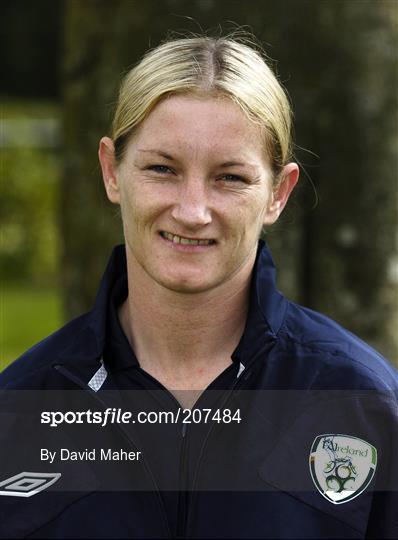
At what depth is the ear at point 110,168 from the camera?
2.91 meters

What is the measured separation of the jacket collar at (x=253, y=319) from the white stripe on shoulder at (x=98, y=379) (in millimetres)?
34

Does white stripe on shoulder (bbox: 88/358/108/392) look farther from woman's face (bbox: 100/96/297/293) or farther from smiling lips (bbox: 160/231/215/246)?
smiling lips (bbox: 160/231/215/246)

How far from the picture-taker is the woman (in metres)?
2.63

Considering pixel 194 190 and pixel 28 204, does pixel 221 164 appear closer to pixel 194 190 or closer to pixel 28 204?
pixel 194 190

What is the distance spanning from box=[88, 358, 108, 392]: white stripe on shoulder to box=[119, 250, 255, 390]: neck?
0.13 metres

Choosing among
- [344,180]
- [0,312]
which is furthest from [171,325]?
[0,312]

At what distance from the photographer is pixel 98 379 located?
109 inches

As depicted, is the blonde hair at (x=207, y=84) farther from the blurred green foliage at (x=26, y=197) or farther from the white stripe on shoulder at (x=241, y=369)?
the blurred green foliage at (x=26, y=197)

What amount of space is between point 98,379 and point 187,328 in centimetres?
28

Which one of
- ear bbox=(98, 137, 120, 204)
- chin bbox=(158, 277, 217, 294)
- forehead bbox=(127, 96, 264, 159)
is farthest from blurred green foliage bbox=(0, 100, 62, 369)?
forehead bbox=(127, 96, 264, 159)

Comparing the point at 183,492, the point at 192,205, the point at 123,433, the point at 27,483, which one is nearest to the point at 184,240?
the point at 192,205

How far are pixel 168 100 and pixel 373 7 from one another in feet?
7.54

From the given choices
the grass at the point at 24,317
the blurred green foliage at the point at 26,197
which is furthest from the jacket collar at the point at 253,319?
the blurred green foliage at the point at 26,197

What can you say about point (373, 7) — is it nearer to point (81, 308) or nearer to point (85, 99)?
point (85, 99)
